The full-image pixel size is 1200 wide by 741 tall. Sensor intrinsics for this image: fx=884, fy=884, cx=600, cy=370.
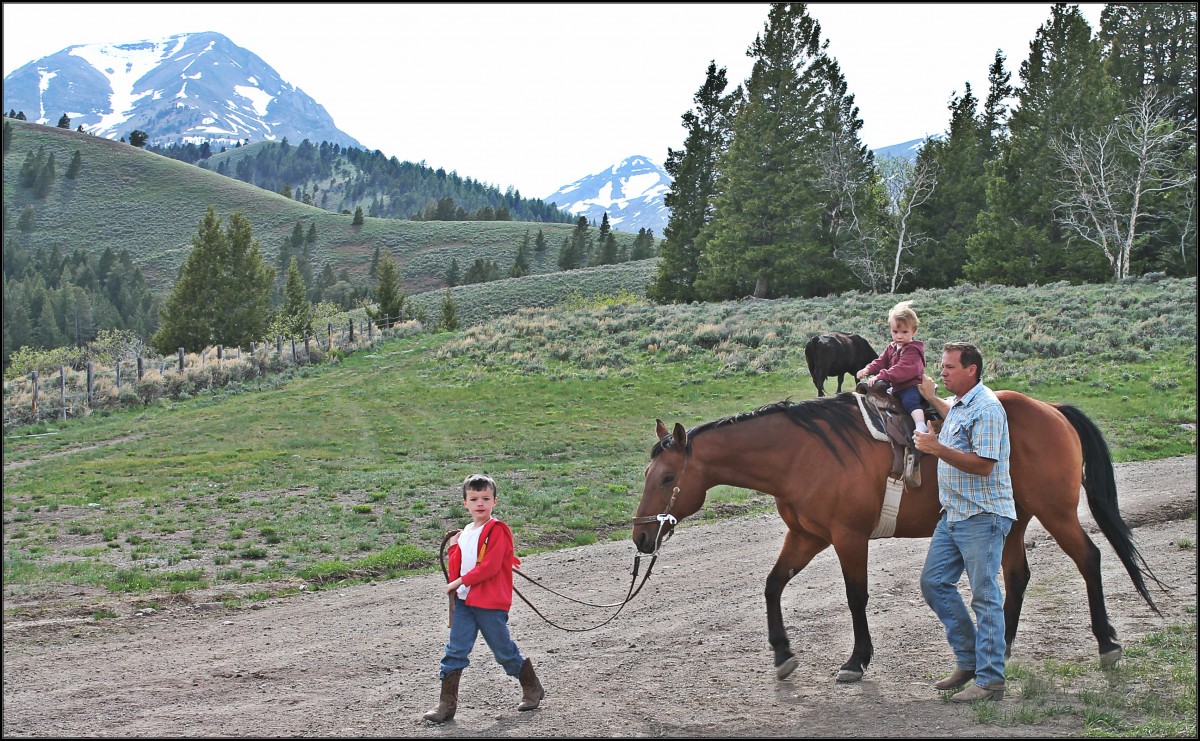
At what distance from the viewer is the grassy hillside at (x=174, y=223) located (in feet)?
464

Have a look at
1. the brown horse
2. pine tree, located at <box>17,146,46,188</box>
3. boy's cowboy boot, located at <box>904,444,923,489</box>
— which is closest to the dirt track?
the brown horse

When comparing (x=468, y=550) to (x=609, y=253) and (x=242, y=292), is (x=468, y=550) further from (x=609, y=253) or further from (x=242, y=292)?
(x=609, y=253)

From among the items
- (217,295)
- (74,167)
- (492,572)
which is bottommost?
(492,572)

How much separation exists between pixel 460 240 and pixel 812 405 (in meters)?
148

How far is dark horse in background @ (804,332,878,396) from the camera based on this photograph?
7637 mm

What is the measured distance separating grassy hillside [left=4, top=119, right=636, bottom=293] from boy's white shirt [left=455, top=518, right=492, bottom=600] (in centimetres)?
12698

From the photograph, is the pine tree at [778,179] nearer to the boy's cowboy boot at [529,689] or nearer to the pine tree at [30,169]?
the boy's cowboy boot at [529,689]

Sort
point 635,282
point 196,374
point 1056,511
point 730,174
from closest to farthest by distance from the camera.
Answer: point 1056,511, point 196,374, point 730,174, point 635,282

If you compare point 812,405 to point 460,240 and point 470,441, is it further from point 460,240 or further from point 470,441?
point 460,240

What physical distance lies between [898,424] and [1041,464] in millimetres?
1030

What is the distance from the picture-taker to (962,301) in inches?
1430

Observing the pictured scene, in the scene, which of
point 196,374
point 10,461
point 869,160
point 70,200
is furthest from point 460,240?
point 10,461

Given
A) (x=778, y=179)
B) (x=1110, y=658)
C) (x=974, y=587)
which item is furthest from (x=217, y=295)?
(x=1110, y=658)

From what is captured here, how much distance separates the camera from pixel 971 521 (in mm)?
5773
